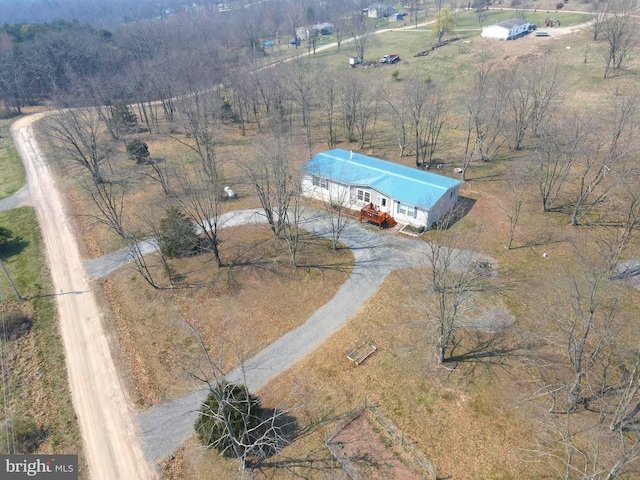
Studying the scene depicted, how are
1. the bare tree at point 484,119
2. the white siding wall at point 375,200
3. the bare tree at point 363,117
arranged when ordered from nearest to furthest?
1. the white siding wall at point 375,200
2. the bare tree at point 484,119
3. the bare tree at point 363,117

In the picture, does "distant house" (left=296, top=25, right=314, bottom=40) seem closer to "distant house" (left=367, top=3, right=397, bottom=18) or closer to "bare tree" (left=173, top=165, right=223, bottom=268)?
"distant house" (left=367, top=3, right=397, bottom=18)

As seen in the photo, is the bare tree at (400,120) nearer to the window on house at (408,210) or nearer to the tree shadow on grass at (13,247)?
the window on house at (408,210)

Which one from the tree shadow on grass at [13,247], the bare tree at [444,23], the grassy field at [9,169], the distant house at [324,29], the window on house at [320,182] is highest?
the distant house at [324,29]

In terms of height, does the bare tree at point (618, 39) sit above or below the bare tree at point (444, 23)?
below

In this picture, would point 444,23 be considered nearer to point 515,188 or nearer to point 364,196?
point 515,188

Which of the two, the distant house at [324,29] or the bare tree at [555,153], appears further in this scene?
the distant house at [324,29]

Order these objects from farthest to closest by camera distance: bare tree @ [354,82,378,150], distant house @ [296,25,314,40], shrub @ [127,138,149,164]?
distant house @ [296,25,314,40]
bare tree @ [354,82,378,150]
shrub @ [127,138,149,164]

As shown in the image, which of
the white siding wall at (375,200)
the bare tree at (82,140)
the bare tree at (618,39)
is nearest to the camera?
the white siding wall at (375,200)

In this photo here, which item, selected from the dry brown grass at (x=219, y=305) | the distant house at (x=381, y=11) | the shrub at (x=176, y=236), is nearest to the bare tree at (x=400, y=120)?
the dry brown grass at (x=219, y=305)

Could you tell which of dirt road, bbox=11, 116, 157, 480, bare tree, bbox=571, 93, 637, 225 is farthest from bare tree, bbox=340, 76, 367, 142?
dirt road, bbox=11, 116, 157, 480
